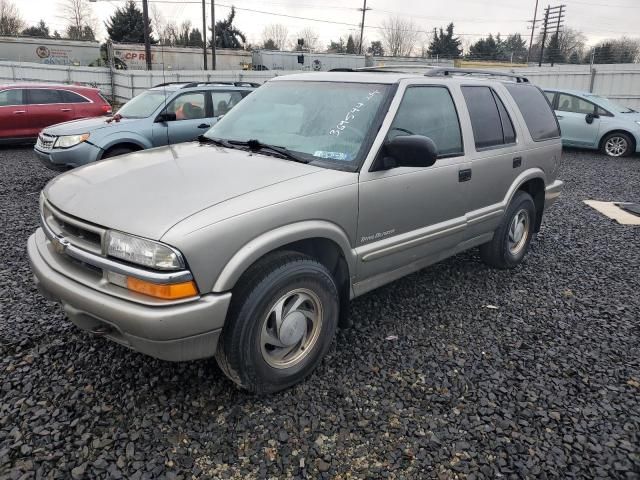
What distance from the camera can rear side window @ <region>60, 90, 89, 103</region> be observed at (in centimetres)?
1152

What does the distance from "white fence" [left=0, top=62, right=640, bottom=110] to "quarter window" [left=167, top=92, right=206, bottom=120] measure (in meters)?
12.8

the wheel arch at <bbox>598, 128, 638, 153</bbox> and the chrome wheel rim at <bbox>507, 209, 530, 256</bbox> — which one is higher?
the wheel arch at <bbox>598, 128, 638, 153</bbox>

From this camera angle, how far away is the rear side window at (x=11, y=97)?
10.8 m

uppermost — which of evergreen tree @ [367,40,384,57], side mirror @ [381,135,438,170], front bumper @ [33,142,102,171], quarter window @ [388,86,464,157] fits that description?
evergreen tree @ [367,40,384,57]

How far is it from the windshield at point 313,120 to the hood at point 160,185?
23 cm

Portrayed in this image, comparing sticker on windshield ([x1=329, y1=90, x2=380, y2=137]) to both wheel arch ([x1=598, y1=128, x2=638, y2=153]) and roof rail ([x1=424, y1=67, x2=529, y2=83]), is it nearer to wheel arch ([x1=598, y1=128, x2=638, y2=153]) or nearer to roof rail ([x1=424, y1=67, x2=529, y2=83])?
roof rail ([x1=424, y1=67, x2=529, y2=83])

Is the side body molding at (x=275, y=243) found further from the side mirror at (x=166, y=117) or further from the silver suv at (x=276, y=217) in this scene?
the side mirror at (x=166, y=117)

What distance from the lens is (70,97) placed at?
11.6 meters

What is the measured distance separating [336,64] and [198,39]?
30.5m

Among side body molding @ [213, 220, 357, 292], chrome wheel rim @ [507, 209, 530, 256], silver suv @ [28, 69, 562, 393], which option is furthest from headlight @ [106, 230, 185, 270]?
chrome wheel rim @ [507, 209, 530, 256]

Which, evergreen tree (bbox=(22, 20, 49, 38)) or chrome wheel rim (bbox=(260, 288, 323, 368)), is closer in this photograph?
chrome wheel rim (bbox=(260, 288, 323, 368))

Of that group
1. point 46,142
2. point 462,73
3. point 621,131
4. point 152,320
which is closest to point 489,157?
point 462,73

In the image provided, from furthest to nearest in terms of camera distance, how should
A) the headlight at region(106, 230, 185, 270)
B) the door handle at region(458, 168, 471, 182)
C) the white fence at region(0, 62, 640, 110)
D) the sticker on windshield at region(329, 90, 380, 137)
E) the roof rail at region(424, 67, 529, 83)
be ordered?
the white fence at region(0, 62, 640, 110), the roof rail at region(424, 67, 529, 83), the door handle at region(458, 168, 471, 182), the sticker on windshield at region(329, 90, 380, 137), the headlight at region(106, 230, 185, 270)

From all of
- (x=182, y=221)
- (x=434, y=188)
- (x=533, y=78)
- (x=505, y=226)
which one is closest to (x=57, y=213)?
(x=182, y=221)
